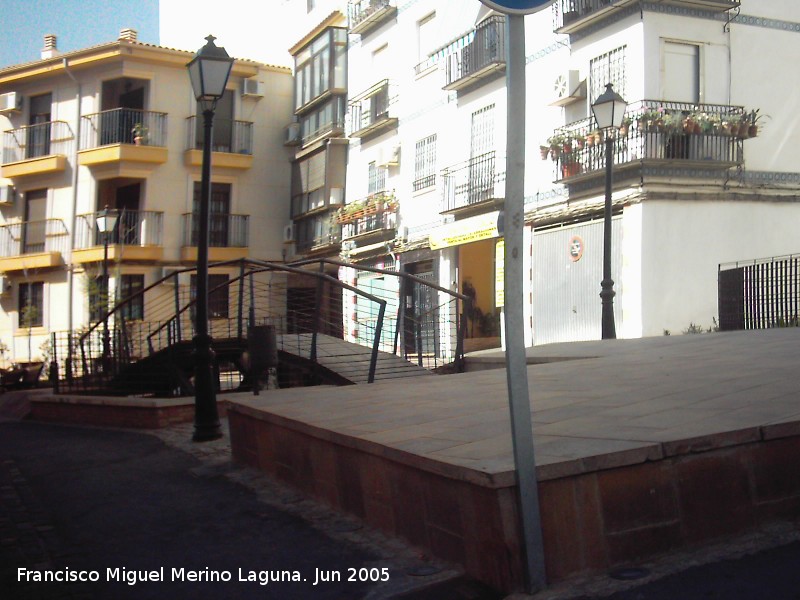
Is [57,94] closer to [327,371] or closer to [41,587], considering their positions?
[327,371]

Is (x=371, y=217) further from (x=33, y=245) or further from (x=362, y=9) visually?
(x=33, y=245)

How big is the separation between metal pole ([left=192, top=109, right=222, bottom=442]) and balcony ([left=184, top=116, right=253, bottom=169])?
78.4ft

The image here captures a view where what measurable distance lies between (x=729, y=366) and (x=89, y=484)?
546 centimetres

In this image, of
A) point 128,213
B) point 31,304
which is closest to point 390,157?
point 128,213

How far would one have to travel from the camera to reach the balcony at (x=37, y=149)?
33406mm

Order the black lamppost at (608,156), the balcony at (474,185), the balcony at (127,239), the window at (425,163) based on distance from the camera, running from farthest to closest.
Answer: the balcony at (127,239)
the window at (425,163)
the balcony at (474,185)
the black lamppost at (608,156)

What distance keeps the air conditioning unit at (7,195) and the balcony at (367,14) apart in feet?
48.3

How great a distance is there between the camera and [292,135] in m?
34.2

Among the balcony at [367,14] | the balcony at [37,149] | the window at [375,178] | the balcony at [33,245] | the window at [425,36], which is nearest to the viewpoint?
the window at [425,36]

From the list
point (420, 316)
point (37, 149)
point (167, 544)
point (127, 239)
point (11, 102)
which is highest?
point (11, 102)

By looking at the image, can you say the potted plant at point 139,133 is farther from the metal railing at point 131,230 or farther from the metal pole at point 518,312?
the metal pole at point 518,312

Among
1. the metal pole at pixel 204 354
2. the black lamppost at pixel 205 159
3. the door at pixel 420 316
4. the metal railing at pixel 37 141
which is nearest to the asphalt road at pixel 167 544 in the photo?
the metal pole at pixel 204 354

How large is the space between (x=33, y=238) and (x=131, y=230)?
4.74m

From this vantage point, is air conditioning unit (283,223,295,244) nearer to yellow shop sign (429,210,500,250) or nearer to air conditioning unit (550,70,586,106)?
yellow shop sign (429,210,500,250)
